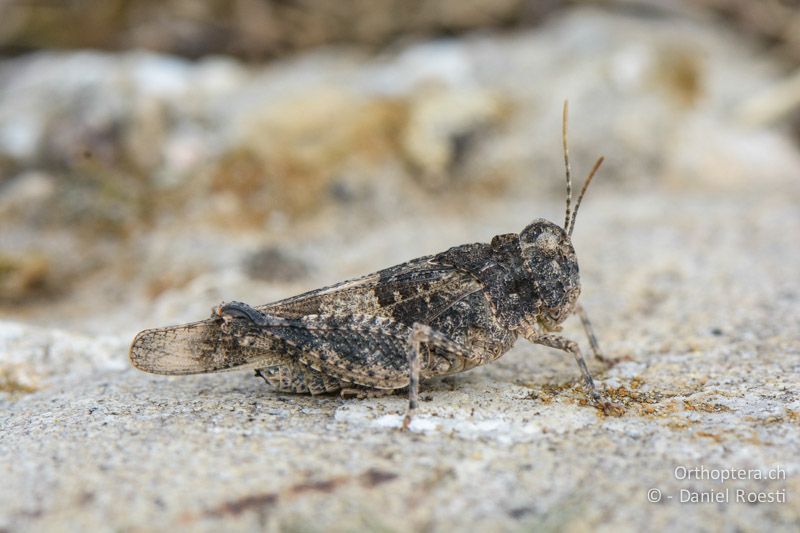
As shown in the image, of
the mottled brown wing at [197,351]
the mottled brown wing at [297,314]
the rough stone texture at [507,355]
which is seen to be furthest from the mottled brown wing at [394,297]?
the rough stone texture at [507,355]

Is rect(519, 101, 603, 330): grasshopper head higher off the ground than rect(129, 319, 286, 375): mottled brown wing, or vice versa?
rect(519, 101, 603, 330): grasshopper head

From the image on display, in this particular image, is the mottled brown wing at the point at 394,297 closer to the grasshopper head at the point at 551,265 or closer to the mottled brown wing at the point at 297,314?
the mottled brown wing at the point at 297,314

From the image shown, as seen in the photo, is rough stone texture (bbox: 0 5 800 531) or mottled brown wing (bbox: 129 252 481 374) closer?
rough stone texture (bbox: 0 5 800 531)

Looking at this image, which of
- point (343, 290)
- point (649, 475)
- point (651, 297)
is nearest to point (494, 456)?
point (649, 475)

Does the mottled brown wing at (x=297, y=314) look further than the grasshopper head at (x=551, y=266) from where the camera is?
No

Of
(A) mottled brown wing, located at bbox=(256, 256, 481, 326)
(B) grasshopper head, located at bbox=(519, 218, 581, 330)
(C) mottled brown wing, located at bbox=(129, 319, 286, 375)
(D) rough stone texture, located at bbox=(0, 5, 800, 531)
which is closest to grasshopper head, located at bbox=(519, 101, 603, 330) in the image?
(B) grasshopper head, located at bbox=(519, 218, 581, 330)

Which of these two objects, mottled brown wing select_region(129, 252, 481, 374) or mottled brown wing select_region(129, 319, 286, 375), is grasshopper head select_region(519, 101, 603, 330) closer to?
mottled brown wing select_region(129, 252, 481, 374)

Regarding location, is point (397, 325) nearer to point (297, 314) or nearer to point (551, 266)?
point (297, 314)

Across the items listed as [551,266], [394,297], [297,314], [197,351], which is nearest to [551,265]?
[551,266]
